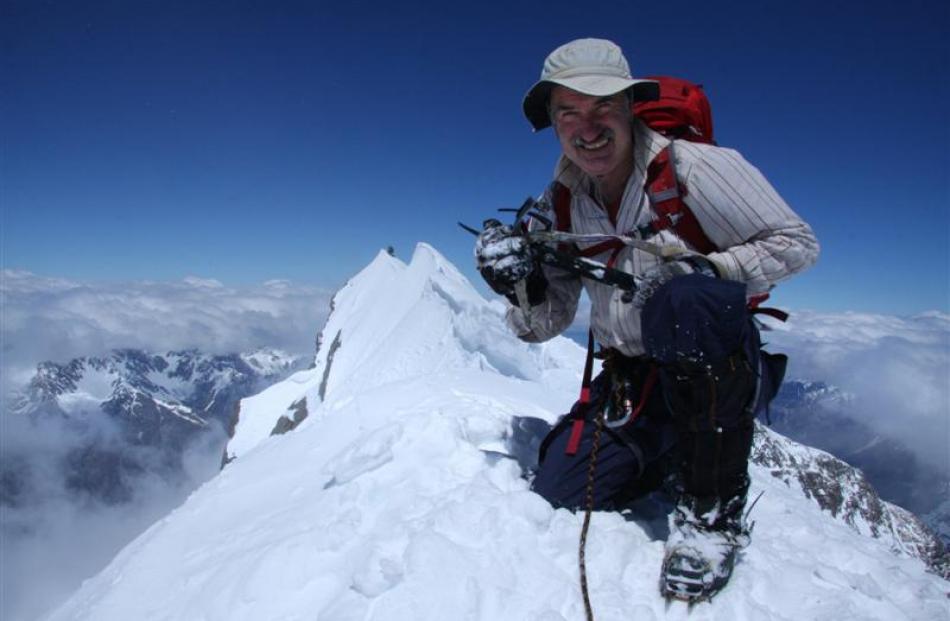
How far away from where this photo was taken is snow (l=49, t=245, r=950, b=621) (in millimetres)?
2535

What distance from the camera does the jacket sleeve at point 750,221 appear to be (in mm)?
2766

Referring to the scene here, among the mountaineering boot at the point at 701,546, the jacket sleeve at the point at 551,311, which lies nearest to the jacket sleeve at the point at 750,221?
the jacket sleeve at the point at 551,311

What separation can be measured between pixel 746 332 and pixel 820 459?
312 ft

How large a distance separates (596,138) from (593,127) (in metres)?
0.06

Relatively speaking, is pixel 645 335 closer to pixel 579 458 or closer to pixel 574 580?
pixel 579 458

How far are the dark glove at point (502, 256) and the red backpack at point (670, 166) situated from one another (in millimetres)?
486

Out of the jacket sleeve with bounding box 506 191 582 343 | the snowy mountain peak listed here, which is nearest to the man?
the jacket sleeve with bounding box 506 191 582 343

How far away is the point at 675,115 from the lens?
3.13 m

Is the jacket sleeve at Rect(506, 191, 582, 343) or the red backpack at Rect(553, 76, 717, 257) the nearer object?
the red backpack at Rect(553, 76, 717, 257)

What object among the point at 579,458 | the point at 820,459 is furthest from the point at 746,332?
the point at 820,459

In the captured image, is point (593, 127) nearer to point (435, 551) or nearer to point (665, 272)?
point (665, 272)

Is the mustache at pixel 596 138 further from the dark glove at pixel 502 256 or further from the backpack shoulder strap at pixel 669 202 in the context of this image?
the dark glove at pixel 502 256

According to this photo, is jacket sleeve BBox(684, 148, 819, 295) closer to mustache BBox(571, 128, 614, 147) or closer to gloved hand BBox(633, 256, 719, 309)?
gloved hand BBox(633, 256, 719, 309)

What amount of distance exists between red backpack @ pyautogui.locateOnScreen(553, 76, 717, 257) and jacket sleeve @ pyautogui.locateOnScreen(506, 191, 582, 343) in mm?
261
